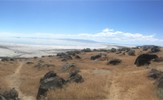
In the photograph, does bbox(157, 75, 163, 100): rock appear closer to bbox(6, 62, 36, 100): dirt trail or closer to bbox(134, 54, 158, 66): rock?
bbox(6, 62, 36, 100): dirt trail

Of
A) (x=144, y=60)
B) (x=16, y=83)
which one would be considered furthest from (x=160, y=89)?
(x=16, y=83)

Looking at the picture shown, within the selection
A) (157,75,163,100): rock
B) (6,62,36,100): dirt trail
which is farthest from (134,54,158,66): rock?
(6,62,36,100): dirt trail

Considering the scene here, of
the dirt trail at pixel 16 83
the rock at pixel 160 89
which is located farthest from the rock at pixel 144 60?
the dirt trail at pixel 16 83

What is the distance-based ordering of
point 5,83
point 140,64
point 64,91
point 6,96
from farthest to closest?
1. point 140,64
2. point 5,83
3. point 6,96
4. point 64,91

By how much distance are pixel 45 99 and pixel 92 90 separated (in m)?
5.72

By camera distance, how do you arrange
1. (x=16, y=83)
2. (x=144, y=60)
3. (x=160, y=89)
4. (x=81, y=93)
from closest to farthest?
(x=160, y=89) → (x=81, y=93) → (x=16, y=83) → (x=144, y=60)

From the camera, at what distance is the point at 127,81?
98.4ft

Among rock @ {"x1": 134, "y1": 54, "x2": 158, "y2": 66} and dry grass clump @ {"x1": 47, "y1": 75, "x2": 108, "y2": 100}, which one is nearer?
dry grass clump @ {"x1": 47, "y1": 75, "x2": 108, "y2": 100}

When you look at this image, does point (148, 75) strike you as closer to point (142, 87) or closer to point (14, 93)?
point (142, 87)

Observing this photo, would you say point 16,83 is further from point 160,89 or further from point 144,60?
point 160,89

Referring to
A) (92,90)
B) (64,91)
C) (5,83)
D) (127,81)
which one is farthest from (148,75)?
(5,83)

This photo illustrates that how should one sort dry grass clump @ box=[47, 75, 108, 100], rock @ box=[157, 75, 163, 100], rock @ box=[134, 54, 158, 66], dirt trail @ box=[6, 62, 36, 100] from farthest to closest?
rock @ box=[134, 54, 158, 66]
dirt trail @ box=[6, 62, 36, 100]
dry grass clump @ box=[47, 75, 108, 100]
rock @ box=[157, 75, 163, 100]

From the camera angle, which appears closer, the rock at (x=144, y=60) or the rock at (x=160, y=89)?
the rock at (x=160, y=89)

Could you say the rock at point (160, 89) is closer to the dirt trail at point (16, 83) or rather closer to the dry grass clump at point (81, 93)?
the dry grass clump at point (81, 93)
